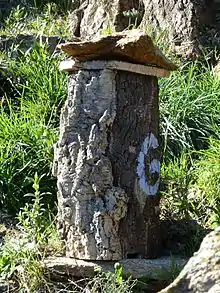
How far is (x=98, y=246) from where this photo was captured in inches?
153

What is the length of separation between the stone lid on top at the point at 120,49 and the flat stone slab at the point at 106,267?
104 cm

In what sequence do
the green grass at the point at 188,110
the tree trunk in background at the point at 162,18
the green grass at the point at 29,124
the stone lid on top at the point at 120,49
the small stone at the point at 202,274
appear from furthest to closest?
the tree trunk in background at the point at 162,18
the green grass at the point at 188,110
the green grass at the point at 29,124
the stone lid on top at the point at 120,49
the small stone at the point at 202,274

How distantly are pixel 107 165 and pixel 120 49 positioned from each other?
1.94ft

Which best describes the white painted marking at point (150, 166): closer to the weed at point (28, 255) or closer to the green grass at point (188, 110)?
the weed at point (28, 255)

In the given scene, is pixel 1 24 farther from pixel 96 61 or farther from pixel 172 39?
pixel 96 61

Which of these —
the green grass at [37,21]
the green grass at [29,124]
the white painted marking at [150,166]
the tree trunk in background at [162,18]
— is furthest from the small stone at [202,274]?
the green grass at [37,21]

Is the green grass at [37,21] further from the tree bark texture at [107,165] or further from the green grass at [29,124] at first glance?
the tree bark texture at [107,165]

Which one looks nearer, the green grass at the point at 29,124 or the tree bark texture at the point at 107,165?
the tree bark texture at the point at 107,165

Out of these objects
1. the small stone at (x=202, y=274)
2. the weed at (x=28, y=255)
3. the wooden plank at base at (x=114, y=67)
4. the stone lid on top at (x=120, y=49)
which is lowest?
the weed at (x=28, y=255)

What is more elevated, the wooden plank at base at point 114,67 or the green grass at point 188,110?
the wooden plank at base at point 114,67

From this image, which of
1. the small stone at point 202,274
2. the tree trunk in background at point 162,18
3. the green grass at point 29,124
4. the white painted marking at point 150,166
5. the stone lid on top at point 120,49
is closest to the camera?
the small stone at point 202,274

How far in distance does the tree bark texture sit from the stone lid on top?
0.08 metres

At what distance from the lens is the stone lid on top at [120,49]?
12.5ft

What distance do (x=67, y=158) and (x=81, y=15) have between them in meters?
4.00
